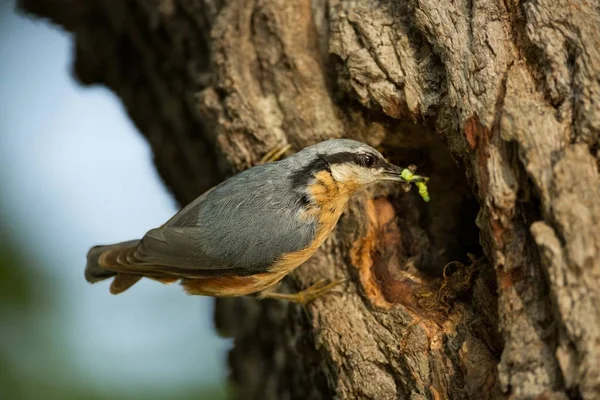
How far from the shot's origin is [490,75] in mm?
2543

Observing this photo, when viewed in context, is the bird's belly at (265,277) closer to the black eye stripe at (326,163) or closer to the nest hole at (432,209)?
the black eye stripe at (326,163)

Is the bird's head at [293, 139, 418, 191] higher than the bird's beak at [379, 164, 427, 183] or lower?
higher

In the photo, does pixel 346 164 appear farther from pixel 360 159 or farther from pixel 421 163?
pixel 421 163

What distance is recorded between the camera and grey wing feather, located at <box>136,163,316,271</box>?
10.0 ft

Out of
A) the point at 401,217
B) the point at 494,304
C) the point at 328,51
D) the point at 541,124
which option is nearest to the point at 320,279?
the point at 401,217

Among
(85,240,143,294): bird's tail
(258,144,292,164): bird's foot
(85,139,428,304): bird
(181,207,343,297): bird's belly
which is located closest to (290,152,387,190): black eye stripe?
(85,139,428,304): bird

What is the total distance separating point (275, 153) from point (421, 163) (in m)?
0.76

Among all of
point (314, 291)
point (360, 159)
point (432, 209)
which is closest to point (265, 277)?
point (314, 291)

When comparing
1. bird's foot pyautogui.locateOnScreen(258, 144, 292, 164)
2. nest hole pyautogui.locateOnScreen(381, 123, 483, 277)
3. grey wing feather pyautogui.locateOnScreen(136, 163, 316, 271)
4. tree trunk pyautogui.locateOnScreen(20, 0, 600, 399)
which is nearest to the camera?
tree trunk pyautogui.locateOnScreen(20, 0, 600, 399)

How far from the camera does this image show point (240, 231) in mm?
3049

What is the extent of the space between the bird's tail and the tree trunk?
2.40 feet

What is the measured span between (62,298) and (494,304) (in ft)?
12.0

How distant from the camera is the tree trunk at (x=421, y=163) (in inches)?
85.4

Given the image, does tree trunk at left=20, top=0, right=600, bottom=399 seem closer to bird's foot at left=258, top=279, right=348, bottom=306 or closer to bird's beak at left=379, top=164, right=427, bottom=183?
bird's foot at left=258, top=279, right=348, bottom=306
